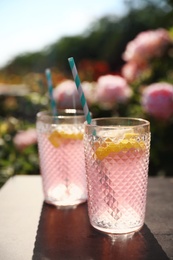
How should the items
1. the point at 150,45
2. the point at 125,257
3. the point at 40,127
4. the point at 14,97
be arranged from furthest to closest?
the point at 14,97, the point at 150,45, the point at 40,127, the point at 125,257

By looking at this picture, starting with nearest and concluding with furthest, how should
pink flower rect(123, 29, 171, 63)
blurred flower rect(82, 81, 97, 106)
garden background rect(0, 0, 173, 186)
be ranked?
1. garden background rect(0, 0, 173, 186)
2. blurred flower rect(82, 81, 97, 106)
3. pink flower rect(123, 29, 171, 63)

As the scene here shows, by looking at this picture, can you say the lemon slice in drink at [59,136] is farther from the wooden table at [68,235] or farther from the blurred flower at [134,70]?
the blurred flower at [134,70]

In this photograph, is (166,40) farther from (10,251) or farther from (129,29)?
(129,29)

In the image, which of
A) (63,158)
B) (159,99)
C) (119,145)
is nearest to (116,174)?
(119,145)

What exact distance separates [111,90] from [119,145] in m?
1.28

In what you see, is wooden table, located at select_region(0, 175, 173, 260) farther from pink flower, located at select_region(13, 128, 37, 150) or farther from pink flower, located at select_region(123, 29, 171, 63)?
pink flower, located at select_region(123, 29, 171, 63)

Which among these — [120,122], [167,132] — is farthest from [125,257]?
[167,132]

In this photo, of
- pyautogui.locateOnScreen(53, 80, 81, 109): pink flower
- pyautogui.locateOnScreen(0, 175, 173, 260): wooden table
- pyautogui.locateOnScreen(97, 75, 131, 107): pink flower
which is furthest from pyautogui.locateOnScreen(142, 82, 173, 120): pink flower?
pyautogui.locateOnScreen(0, 175, 173, 260): wooden table

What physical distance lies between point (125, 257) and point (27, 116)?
2.56m

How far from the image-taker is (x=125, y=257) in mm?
811

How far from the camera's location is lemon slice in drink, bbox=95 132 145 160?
923mm

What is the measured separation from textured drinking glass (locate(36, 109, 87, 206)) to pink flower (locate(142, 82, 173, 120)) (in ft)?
2.99

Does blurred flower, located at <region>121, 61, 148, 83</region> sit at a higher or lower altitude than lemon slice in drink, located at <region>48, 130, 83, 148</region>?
higher

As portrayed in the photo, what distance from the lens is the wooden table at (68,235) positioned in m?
0.82
